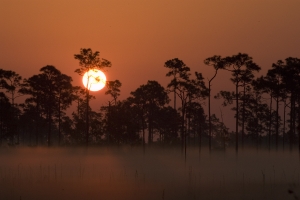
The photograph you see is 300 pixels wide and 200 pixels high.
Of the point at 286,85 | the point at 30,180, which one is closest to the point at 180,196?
the point at 30,180

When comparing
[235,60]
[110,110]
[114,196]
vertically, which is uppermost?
[235,60]

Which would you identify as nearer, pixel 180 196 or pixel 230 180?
pixel 180 196

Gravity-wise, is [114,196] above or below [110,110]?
below

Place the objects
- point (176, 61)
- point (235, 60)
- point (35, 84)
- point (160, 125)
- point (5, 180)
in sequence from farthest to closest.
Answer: point (160, 125) < point (35, 84) < point (176, 61) < point (235, 60) < point (5, 180)

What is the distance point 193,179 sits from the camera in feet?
76.3

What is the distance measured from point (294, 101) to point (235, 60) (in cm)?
1146

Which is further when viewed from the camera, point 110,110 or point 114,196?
point 110,110

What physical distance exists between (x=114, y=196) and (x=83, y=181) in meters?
4.28

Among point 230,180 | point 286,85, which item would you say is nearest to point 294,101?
point 286,85

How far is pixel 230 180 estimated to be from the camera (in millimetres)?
22906

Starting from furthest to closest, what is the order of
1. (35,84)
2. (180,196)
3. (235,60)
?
(35,84)
(235,60)
(180,196)

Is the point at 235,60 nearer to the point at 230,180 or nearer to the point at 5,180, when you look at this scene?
the point at 230,180

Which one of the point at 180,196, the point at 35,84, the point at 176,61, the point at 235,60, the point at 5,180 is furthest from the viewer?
the point at 35,84

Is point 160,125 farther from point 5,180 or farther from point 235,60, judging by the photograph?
point 5,180
